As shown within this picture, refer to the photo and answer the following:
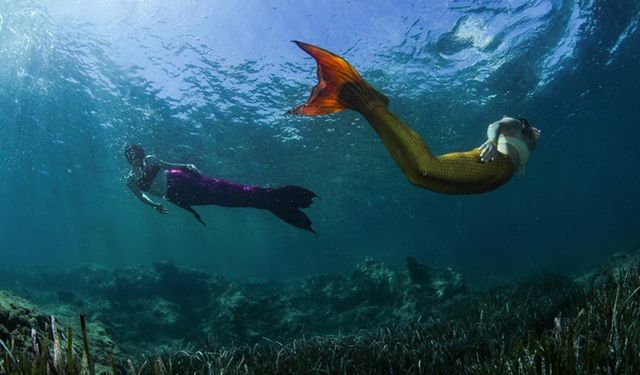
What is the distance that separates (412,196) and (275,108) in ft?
96.3

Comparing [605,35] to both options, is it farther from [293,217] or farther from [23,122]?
[23,122]

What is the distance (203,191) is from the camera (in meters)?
7.32

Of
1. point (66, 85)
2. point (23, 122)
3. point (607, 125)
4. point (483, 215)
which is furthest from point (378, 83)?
point (483, 215)

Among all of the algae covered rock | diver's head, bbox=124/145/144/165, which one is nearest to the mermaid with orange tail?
the algae covered rock

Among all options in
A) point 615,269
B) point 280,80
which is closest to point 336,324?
point 615,269

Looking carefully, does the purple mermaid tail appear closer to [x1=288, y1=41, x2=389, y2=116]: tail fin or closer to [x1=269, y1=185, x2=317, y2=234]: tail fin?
[x1=269, y1=185, x2=317, y2=234]: tail fin

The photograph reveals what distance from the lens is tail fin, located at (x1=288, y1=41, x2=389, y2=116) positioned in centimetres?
342

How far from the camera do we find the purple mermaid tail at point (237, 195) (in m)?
6.38

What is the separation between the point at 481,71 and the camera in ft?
59.6

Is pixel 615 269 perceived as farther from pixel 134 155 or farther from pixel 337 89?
pixel 134 155

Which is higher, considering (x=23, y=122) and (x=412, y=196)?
(x=412, y=196)

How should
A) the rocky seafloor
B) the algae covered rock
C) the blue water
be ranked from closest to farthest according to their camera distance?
1. the rocky seafloor
2. the algae covered rock
3. the blue water

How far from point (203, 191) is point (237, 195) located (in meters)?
0.84

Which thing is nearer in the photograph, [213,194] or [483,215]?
[213,194]
